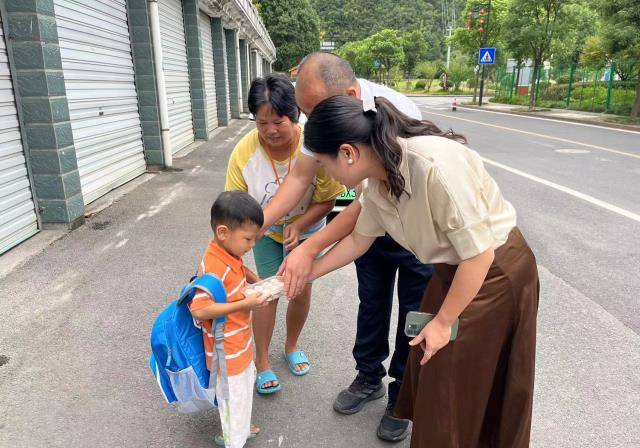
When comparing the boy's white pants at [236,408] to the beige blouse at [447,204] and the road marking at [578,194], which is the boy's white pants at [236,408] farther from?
the road marking at [578,194]

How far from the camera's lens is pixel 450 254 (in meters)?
1.66

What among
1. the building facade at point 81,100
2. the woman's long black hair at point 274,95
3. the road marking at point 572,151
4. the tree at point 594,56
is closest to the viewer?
the woman's long black hair at point 274,95

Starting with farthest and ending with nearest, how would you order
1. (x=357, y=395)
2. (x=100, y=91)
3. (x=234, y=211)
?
(x=100, y=91) → (x=357, y=395) → (x=234, y=211)

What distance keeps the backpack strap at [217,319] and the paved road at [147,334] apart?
18.8 inches

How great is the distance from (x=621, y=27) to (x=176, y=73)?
15394mm

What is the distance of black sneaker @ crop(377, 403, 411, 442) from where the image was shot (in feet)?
7.68

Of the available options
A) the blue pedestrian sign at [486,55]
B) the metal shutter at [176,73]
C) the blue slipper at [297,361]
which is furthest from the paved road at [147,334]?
the blue pedestrian sign at [486,55]

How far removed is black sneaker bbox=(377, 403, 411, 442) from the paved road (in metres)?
0.08

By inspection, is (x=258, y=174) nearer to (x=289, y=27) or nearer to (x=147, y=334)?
(x=147, y=334)

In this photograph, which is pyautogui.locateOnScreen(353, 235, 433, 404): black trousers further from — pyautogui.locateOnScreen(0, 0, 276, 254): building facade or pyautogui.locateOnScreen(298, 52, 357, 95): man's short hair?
pyautogui.locateOnScreen(0, 0, 276, 254): building facade

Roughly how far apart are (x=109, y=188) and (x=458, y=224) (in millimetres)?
6467

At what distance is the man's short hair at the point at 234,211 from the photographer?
1893 mm

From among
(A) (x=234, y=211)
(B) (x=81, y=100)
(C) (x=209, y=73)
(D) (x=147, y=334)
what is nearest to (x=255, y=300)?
(A) (x=234, y=211)

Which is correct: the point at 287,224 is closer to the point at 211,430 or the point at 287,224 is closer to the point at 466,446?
the point at 211,430
